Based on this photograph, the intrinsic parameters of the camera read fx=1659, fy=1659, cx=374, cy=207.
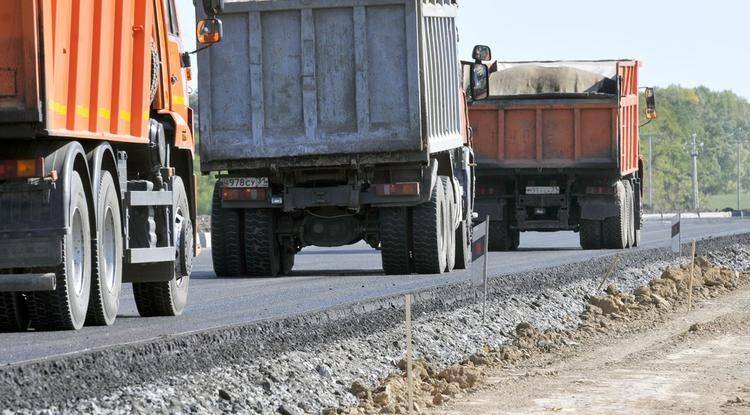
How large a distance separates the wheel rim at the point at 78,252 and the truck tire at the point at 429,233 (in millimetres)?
8858

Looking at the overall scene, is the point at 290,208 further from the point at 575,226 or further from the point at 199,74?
the point at 575,226

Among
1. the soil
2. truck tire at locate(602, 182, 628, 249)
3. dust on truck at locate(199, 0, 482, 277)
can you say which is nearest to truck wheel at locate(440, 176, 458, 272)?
dust on truck at locate(199, 0, 482, 277)

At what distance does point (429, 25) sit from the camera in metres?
20.5

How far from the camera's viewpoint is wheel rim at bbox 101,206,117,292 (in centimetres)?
1275

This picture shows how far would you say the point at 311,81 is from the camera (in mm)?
19844

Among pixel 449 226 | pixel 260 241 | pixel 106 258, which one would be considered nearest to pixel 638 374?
pixel 106 258

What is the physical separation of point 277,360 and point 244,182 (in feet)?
31.0

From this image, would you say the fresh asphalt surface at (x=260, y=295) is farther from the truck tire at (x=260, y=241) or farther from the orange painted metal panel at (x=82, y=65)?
the orange painted metal panel at (x=82, y=65)

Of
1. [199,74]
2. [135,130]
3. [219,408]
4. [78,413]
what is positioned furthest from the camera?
[199,74]

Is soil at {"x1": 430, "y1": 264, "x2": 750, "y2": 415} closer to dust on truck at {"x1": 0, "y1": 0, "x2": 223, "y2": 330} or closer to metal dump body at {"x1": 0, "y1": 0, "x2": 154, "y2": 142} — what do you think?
dust on truck at {"x1": 0, "y1": 0, "x2": 223, "y2": 330}

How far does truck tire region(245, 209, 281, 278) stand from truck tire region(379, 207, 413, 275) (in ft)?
4.67

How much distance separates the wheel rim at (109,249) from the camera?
12750 millimetres

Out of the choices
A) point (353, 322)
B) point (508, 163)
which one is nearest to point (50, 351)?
point (353, 322)

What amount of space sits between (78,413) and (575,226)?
21.8 meters
